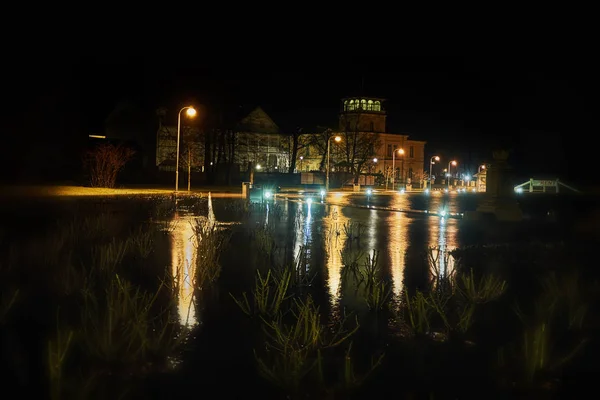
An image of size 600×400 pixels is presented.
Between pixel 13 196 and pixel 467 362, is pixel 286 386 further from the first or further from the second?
pixel 13 196

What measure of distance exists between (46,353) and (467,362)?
4.22 m

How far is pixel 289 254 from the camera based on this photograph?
13305mm

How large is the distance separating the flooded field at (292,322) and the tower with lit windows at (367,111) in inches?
3296

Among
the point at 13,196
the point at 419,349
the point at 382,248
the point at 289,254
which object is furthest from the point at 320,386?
the point at 13,196

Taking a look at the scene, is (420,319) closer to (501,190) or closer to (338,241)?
(338,241)

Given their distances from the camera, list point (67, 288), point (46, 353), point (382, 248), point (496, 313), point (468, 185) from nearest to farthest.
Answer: point (46, 353) < point (496, 313) < point (67, 288) < point (382, 248) < point (468, 185)

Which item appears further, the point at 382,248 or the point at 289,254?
the point at 382,248

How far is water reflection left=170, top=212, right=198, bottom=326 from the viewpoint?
7845 mm

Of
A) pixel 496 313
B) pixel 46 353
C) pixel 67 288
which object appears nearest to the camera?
pixel 46 353

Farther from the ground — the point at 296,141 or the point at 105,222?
the point at 296,141

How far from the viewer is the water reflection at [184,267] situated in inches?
309

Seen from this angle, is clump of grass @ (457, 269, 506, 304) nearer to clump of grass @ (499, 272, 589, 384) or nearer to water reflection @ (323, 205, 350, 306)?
clump of grass @ (499, 272, 589, 384)

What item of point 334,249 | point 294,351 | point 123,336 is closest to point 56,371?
point 123,336

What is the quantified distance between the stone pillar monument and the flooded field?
8510mm
